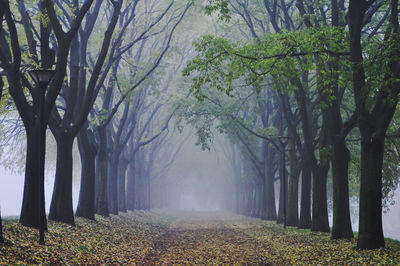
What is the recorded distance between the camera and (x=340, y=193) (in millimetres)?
17109

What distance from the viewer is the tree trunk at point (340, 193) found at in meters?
16.9

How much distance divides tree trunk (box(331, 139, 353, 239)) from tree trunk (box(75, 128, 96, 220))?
11610 millimetres

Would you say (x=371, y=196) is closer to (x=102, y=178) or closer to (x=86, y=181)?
(x=86, y=181)

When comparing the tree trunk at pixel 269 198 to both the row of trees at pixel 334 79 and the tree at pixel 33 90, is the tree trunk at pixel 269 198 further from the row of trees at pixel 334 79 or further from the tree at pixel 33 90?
the tree at pixel 33 90

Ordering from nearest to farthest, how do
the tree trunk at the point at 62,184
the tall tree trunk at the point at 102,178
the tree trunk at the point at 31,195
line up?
1. the tree trunk at the point at 31,195
2. the tree trunk at the point at 62,184
3. the tall tree trunk at the point at 102,178

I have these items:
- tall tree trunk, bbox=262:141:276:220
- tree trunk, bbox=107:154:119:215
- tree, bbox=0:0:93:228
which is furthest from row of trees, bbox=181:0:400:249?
tree trunk, bbox=107:154:119:215

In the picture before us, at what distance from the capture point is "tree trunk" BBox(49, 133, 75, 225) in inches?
708

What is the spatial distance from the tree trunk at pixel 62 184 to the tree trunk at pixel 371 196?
1100 centimetres

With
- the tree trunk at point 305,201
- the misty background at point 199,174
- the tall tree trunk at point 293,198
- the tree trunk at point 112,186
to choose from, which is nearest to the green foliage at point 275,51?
the tree trunk at point 305,201

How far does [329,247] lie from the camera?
14.4 metres

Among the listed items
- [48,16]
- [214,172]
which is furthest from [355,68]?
[214,172]

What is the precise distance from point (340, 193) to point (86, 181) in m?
12.2

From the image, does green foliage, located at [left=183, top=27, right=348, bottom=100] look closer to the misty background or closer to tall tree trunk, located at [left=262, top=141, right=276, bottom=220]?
tall tree trunk, located at [left=262, top=141, right=276, bottom=220]

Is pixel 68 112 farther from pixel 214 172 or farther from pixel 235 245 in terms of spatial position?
pixel 214 172
